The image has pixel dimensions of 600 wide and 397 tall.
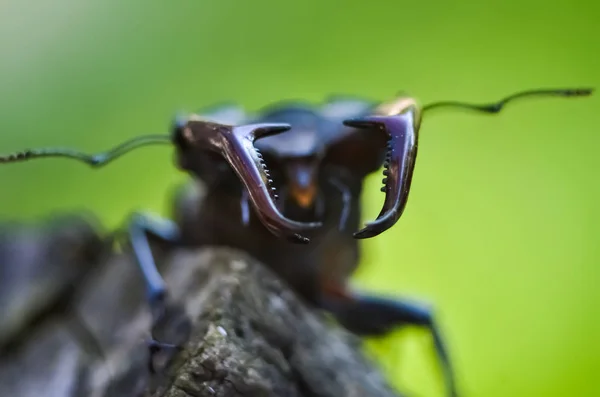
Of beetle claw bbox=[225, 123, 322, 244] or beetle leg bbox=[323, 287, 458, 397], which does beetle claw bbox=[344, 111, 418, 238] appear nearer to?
beetle claw bbox=[225, 123, 322, 244]

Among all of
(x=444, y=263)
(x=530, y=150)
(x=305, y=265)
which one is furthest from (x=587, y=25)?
(x=305, y=265)

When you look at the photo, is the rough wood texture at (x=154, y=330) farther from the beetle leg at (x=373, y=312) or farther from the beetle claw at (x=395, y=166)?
the beetle claw at (x=395, y=166)

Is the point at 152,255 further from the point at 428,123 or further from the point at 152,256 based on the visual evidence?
the point at 428,123

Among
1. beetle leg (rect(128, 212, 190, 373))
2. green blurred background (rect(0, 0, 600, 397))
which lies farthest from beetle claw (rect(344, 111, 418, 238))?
green blurred background (rect(0, 0, 600, 397))

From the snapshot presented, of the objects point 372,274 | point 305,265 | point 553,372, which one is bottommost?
point 553,372

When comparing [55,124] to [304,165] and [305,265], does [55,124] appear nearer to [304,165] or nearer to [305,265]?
[305,265]

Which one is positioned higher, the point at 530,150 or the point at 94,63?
the point at 94,63

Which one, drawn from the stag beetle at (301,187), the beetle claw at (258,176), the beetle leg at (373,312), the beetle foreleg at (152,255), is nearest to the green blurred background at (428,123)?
the beetle leg at (373,312)
